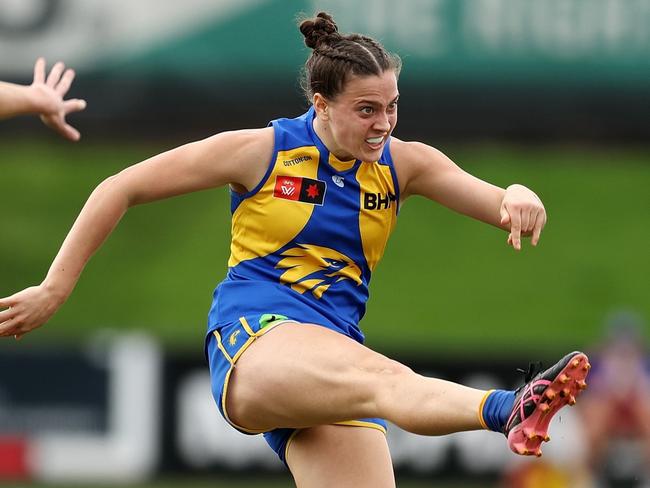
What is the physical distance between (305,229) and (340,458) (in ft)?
2.89

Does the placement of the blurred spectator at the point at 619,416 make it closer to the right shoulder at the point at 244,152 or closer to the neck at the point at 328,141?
the neck at the point at 328,141

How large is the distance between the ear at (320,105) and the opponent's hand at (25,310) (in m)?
1.20

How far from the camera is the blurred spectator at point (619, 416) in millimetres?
12000

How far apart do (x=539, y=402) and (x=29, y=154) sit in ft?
44.9

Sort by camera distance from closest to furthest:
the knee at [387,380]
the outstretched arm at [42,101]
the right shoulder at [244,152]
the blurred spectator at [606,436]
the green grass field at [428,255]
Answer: the knee at [387,380] < the right shoulder at [244,152] < the outstretched arm at [42,101] < the blurred spectator at [606,436] < the green grass field at [428,255]

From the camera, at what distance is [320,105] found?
5504 mm

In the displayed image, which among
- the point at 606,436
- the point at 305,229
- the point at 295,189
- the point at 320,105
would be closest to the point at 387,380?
the point at 305,229

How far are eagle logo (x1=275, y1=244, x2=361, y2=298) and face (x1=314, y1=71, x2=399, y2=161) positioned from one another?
389 millimetres

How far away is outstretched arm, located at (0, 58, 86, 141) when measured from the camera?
20.5 ft

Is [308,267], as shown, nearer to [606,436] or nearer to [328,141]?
[328,141]

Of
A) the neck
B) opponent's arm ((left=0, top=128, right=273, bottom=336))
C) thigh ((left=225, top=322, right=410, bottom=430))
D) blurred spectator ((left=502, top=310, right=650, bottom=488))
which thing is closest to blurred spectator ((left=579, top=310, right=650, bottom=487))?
blurred spectator ((left=502, top=310, right=650, bottom=488))

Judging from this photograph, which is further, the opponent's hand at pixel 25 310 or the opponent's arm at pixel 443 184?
the opponent's arm at pixel 443 184

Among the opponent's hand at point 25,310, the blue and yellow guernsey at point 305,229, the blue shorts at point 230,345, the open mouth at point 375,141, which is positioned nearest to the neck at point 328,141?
the blue and yellow guernsey at point 305,229

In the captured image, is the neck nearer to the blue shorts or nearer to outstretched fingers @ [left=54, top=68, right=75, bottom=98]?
the blue shorts
